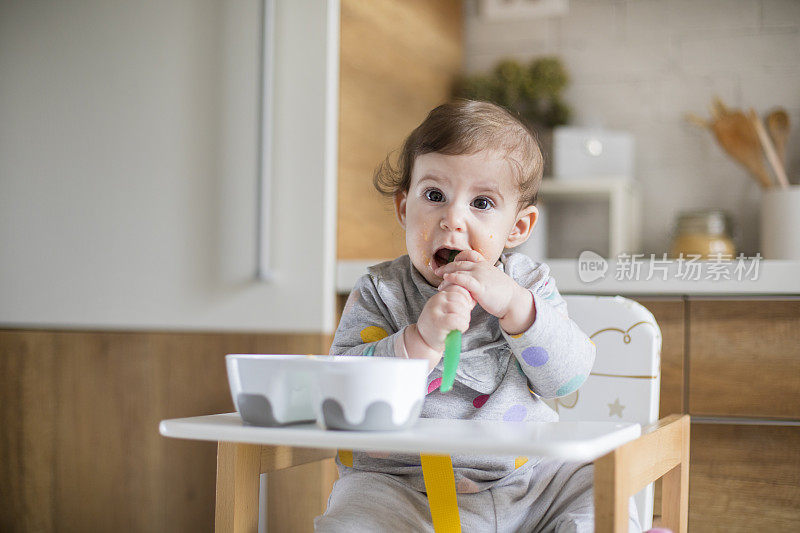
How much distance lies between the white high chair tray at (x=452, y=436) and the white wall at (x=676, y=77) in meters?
1.19

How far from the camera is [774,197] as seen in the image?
5.06 ft

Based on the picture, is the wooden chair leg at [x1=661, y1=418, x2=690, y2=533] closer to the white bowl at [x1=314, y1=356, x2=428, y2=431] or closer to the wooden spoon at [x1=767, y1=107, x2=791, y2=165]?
the white bowl at [x1=314, y1=356, x2=428, y2=431]

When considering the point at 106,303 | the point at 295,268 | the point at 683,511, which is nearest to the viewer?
the point at 683,511

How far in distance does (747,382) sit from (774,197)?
1.62 ft

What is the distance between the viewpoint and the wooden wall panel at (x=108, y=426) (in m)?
1.46

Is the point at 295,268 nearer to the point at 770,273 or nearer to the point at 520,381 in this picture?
the point at 520,381

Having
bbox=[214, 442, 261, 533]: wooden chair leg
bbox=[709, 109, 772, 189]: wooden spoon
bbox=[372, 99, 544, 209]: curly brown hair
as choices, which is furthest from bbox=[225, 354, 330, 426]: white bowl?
bbox=[709, 109, 772, 189]: wooden spoon

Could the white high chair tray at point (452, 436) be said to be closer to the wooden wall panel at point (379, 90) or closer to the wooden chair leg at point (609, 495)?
the wooden chair leg at point (609, 495)

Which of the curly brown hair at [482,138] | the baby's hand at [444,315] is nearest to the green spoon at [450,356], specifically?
the baby's hand at [444,315]

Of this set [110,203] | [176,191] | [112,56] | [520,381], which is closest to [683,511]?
[520,381]

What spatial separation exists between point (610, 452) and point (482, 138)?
39 cm

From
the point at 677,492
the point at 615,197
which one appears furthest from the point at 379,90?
the point at 677,492

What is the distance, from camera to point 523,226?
0.96 meters

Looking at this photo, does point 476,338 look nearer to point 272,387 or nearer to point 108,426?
point 272,387
